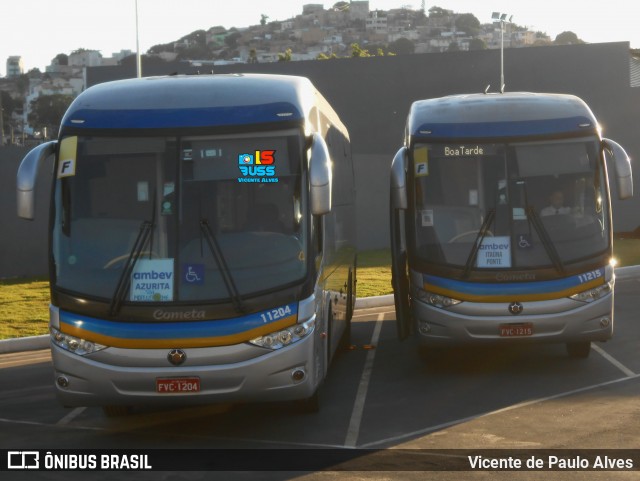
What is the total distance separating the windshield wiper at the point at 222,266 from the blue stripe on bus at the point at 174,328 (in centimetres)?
13

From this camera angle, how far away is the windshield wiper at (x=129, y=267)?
33.0 ft

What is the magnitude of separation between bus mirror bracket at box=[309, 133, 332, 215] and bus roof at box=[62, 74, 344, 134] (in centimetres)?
48

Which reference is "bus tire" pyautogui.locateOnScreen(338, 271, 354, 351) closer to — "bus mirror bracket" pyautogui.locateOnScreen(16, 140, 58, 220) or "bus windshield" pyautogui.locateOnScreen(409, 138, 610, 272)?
"bus windshield" pyautogui.locateOnScreen(409, 138, 610, 272)

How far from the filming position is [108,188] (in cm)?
1038

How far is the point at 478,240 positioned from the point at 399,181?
1.18 meters

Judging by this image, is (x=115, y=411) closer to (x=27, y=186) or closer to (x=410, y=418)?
(x=27, y=186)

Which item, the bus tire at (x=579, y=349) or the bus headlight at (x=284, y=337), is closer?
the bus headlight at (x=284, y=337)

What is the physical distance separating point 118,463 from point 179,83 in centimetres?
363

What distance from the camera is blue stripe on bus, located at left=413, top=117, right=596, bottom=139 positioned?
1368 cm

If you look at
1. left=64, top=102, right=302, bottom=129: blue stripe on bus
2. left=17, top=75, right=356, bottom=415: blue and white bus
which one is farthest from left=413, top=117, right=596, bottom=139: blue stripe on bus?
left=64, top=102, right=302, bottom=129: blue stripe on bus

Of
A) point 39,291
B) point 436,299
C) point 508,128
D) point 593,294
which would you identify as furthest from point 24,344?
point 593,294

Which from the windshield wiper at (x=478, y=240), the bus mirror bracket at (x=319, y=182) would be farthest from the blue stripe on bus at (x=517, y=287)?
the bus mirror bracket at (x=319, y=182)

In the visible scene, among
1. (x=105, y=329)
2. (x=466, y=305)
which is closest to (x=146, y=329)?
(x=105, y=329)

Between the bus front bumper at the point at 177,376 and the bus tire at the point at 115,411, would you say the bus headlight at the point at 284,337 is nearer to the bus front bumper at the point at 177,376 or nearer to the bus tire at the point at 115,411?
the bus front bumper at the point at 177,376
